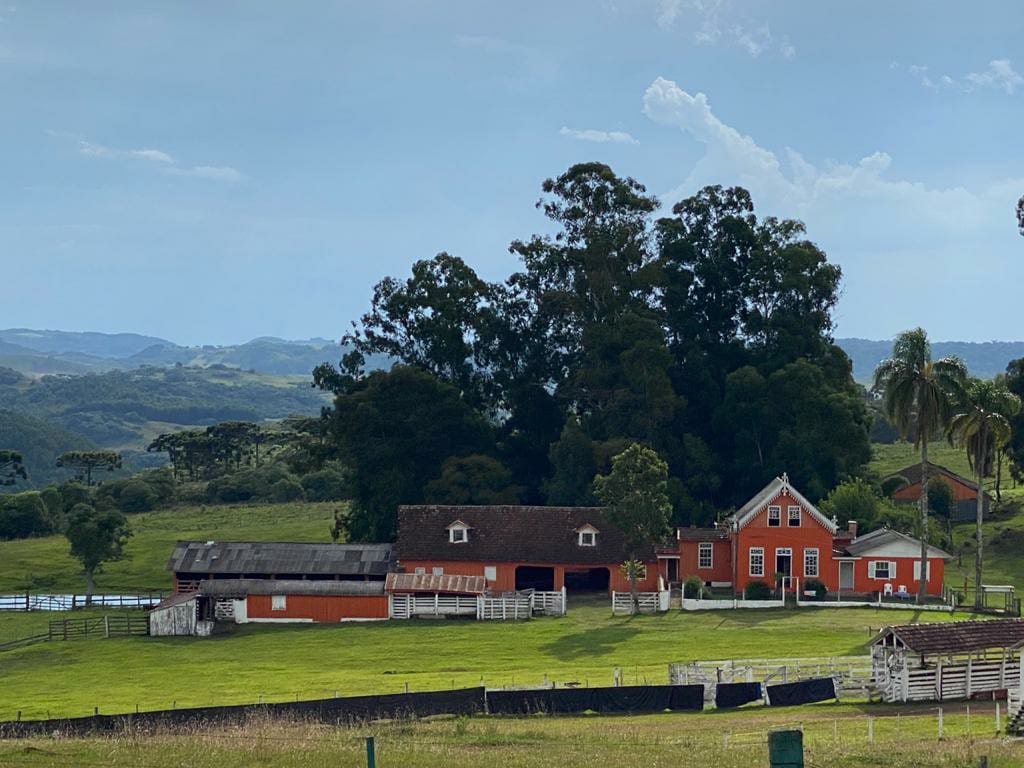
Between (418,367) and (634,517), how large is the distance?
98.5 feet

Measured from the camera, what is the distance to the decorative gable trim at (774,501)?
8050 cm

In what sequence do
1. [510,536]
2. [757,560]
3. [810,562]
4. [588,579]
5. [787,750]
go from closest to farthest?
1. [787,750]
2. [810,562]
3. [757,560]
4. [510,536]
5. [588,579]

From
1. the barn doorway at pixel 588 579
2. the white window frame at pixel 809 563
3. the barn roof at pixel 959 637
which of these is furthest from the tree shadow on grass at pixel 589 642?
the barn roof at pixel 959 637

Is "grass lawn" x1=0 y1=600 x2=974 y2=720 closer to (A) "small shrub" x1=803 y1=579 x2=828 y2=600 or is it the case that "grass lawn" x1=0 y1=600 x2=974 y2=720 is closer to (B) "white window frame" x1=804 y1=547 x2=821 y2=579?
(A) "small shrub" x1=803 y1=579 x2=828 y2=600

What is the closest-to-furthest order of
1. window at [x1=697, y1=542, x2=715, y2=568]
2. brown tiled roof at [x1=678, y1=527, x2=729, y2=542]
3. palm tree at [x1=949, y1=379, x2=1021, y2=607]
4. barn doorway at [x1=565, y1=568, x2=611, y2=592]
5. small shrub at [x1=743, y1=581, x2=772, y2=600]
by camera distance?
palm tree at [x1=949, y1=379, x2=1021, y2=607], small shrub at [x1=743, y1=581, x2=772, y2=600], brown tiled roof at [x1=678, y1=527, x2=729, y2=542], window at [x1=697, y1=542, x2=715, y2=568], barn doorway at [x1=565, y1=568, x2=611, y2=592]

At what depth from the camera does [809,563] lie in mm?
81062

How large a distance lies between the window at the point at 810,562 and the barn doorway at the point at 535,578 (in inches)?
580

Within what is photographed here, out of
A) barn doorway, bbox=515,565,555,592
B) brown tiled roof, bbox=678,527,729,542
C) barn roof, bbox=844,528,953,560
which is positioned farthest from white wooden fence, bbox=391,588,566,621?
barn roof, bbox=844,528,953,560

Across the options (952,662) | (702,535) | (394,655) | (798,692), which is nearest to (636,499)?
(702,535)

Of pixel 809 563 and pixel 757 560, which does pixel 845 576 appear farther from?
pixel 757 560

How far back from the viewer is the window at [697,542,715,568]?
83500mm

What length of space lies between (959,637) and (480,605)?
32417 mm

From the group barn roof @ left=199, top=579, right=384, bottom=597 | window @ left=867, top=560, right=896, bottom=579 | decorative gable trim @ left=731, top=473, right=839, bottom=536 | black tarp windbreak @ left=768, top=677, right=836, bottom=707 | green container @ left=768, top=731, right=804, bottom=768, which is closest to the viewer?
green container @ left=768, top=731, right=804, bottom=768

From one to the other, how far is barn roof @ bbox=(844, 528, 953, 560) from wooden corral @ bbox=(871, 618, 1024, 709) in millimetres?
29182
